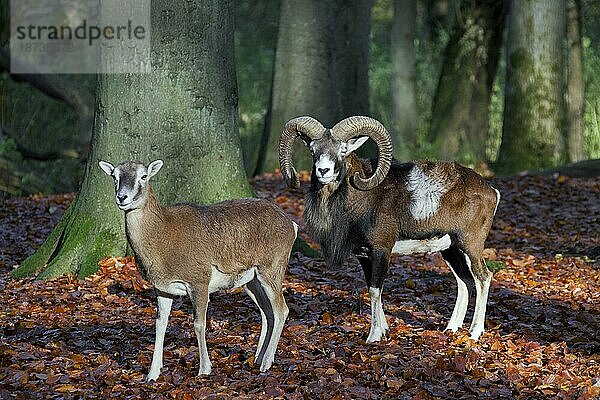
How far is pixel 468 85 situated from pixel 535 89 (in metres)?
6.90

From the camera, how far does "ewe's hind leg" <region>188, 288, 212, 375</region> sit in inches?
338

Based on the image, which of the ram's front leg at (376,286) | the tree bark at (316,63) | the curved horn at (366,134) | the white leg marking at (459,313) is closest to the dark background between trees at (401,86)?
the tree bark at (316,63)

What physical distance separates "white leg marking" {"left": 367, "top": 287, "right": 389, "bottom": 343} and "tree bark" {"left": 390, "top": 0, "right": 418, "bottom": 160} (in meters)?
18.8

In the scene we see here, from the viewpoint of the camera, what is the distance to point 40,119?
2680cm

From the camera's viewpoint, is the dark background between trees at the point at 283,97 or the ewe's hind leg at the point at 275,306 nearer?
the ewe's hind leg at the point at 275,306

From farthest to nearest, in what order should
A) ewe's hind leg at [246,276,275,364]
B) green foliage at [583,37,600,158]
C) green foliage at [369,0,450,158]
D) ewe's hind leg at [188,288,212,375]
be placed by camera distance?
1. green foliage at [369,0,450,158]
2. green foliage at [583,37,600,158]
3. ewe's hind leg at [246,276,275,364]
4. ewe's hind leg at [188,288,212,375]

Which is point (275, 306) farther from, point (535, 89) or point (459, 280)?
point (535, 89)

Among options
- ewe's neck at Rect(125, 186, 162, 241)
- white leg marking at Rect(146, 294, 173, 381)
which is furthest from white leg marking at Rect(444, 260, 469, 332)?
ewe's neck at Rect(125, 186, 162, 241)

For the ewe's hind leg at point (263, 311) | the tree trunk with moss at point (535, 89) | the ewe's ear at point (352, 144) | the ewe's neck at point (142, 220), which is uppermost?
the tree trunk with moss at point (535, 89)

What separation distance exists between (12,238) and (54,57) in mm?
11943

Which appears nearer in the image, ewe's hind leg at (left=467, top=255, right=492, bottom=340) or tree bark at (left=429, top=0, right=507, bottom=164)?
ewe's hind leg at (left=467, top=255, right=492, bottom=340)

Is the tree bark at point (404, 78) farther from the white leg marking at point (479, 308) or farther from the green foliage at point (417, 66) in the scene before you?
the white leg marking at point (479, 308)

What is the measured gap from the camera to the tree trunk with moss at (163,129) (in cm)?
1220

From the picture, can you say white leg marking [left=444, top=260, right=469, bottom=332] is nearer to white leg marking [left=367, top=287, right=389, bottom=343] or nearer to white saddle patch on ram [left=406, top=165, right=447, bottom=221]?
white leg marking [left=367, top=287, right=389, bottom=343]
